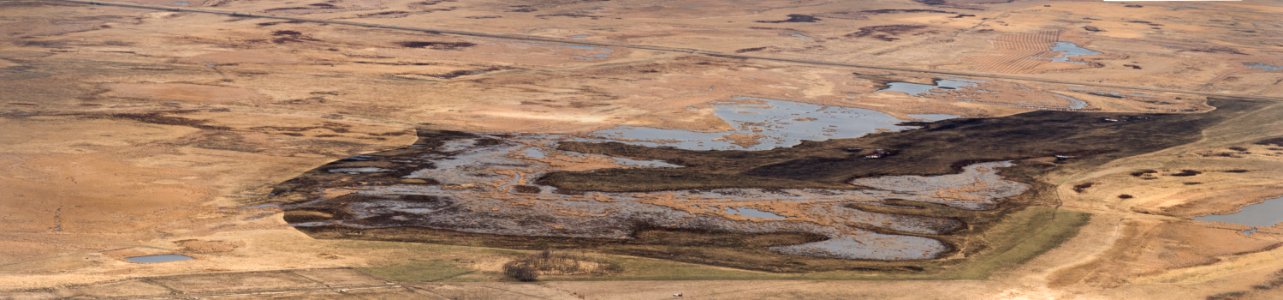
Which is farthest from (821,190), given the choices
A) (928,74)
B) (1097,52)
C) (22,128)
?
(1097,52)

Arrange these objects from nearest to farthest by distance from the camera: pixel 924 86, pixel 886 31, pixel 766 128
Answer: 1. pixel 766 128
2. pixel 924 86
3. pixel 886 31

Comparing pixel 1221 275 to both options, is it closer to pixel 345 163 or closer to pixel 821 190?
pixel 821 190

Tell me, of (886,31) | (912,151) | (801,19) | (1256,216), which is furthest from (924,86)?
(801,19)

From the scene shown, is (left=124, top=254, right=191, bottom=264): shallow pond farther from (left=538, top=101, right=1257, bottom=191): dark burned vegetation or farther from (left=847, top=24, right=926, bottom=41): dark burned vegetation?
(left=847, top=24, right=926, bottom=41): dark burned vegetation

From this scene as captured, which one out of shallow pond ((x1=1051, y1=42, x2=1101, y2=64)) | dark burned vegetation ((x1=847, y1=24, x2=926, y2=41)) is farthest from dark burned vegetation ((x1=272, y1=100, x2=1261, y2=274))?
dark burned vegetation ((x1=847, y1=24, x2=926, y2=41))

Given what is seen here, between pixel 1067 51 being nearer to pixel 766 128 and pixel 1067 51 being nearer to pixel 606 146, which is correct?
pixel 766 128
